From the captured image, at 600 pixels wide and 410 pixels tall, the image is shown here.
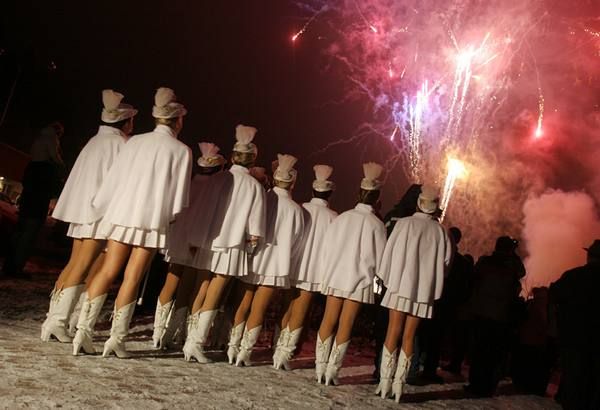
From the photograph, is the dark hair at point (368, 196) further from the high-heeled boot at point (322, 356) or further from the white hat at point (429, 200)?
the high-heeled boot at point (322, 356)

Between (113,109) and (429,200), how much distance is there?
12.1ft

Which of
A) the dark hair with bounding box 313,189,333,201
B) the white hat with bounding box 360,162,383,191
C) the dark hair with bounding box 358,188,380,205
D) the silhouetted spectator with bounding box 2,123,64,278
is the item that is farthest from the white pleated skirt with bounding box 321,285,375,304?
the silhouetted spectator with bounding box 2,123,64,278

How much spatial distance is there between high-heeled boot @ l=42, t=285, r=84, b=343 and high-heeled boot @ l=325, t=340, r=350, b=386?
271 centimetres

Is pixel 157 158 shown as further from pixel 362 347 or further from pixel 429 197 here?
pixel 362 347

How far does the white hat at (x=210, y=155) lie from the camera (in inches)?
249

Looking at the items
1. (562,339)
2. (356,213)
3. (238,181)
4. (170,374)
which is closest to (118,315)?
(170,374)

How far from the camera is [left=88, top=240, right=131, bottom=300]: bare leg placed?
4.63m

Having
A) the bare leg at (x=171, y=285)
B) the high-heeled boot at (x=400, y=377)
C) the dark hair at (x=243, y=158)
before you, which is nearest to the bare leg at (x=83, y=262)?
the bare leg at (x=171, y=285)

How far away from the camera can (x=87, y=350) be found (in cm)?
457

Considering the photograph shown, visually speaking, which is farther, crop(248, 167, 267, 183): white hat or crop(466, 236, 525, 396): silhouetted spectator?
crop(466, 236, 525, 396): silhouetted spectator

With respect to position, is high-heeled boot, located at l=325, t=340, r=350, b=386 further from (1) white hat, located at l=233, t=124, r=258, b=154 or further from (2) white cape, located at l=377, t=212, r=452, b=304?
(1) white hat, located at l=233, t=124, r=258, b=154

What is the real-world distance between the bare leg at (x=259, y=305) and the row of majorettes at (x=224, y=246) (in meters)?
0.01

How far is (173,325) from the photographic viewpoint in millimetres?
6000

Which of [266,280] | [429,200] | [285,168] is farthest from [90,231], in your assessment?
[429,200]
